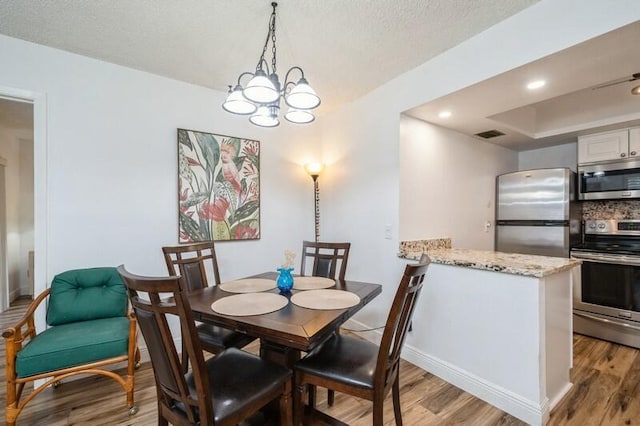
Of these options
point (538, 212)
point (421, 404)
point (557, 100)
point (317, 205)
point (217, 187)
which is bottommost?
point (421, 404)

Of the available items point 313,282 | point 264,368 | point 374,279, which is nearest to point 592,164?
point 374,279

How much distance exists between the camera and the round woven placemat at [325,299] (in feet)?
5.19

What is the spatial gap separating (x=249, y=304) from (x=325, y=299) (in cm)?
44

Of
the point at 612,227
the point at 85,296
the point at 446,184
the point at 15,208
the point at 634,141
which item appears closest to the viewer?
the point at 85,296

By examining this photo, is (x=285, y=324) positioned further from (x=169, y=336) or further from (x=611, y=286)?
(x=611, y=286)

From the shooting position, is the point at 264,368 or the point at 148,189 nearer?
the point at 264,368

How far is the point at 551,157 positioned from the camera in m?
3.79

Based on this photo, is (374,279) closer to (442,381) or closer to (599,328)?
(442,381)

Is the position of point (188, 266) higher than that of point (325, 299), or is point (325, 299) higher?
point (188, 266)

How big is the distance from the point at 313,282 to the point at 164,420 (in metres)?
1.15

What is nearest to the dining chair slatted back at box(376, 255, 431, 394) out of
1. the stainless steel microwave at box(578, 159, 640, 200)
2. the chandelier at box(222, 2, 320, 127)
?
the chandelier at box(222, 2, 320, 127)

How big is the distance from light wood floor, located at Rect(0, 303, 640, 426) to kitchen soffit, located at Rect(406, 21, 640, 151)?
2166mm

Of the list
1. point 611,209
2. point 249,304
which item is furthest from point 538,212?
point 249,304

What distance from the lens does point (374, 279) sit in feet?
9.48
